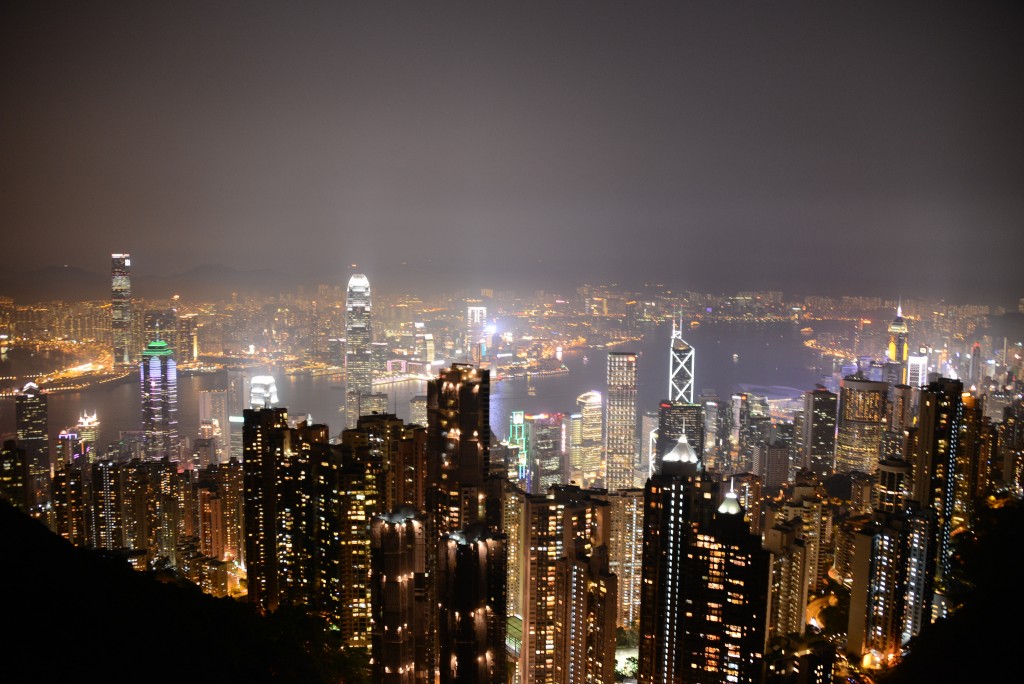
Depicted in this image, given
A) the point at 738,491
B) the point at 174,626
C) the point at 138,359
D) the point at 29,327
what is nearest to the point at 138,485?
the point at 138,359

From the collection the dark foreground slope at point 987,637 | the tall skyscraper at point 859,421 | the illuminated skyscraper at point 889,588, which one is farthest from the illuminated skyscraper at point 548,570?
the tall skyscraper at point 859,421

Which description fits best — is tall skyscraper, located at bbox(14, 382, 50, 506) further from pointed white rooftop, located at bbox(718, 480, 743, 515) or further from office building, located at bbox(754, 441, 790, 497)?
office building, located at bbox(754, 441, 790, 497)

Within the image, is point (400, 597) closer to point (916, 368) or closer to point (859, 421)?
point (859, 421)

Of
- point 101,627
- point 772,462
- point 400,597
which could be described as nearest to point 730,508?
point 400,597

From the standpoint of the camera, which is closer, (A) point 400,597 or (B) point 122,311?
(A) point 400,597

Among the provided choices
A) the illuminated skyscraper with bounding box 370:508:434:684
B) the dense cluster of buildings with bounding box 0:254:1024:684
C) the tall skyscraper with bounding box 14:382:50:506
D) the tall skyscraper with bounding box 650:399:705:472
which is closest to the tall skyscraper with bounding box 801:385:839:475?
the dense cluster of buildings with bounding box 0:254:1024:684
